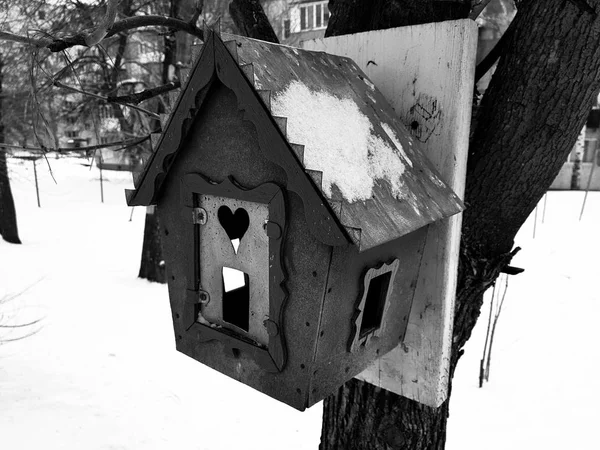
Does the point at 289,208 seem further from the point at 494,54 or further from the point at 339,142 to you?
the point at 494,54

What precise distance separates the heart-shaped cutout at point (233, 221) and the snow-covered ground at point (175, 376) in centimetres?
289

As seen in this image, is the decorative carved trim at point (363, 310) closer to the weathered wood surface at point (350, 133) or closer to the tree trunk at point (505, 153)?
the weathered wood surface at point (350, 133)

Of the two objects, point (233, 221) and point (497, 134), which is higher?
point (497, 134)

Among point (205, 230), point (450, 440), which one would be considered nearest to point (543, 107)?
point (205, 230)

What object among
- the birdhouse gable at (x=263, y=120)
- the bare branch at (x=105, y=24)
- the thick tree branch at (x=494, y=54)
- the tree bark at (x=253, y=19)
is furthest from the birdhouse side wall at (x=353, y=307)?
the tree bark at (x=253, y=19)

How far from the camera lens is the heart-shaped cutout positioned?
49.8 inches

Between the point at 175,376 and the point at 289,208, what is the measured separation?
4272 millimetres

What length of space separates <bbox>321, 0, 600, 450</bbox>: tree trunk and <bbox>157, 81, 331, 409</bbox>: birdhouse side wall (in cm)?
64

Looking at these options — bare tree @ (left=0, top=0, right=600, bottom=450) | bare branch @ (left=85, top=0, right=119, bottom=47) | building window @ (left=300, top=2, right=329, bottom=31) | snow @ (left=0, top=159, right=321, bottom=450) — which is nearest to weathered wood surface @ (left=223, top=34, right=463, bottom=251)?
bare tree @ (left=0, top=0, right=600, bottom=450)

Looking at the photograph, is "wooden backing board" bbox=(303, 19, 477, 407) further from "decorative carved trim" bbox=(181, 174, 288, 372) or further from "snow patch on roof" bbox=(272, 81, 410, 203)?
"decorative carved trim" bbox=(181, 174, 288, 372)

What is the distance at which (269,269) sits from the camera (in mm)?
1097

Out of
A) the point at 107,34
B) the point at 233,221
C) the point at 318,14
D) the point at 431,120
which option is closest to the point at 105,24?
the point at 107,34

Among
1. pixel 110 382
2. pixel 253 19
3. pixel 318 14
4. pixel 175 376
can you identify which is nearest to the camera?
pixel 253 19

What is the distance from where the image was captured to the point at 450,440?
3.89m
